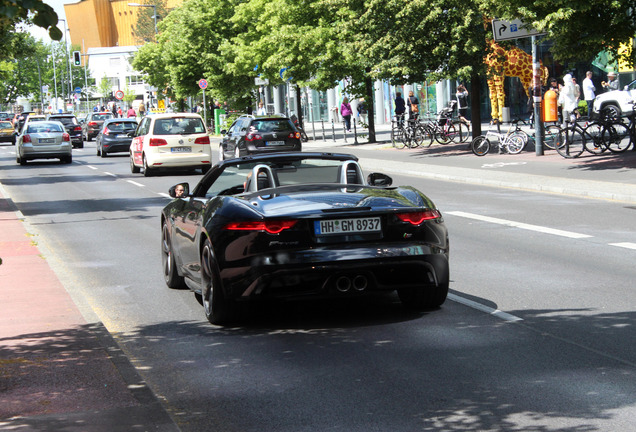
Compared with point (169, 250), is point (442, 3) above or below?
above

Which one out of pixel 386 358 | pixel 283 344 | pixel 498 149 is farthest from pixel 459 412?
pixel 498 149

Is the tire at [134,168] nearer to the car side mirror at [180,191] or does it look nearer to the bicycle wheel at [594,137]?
the bicycle wheel at [594,137]

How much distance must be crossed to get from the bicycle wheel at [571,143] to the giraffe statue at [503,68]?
4234 mm

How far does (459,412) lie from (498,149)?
25842mm

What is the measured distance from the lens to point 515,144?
2894 centimetres

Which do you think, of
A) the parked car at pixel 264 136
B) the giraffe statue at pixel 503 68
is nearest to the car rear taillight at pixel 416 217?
the giraffe statue at pixel 503 68

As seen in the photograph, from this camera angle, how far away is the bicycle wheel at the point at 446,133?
3531 cm

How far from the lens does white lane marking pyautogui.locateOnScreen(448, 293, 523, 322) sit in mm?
7736

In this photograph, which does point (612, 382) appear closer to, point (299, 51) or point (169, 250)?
point (169, 250)

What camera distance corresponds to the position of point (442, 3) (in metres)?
30.0

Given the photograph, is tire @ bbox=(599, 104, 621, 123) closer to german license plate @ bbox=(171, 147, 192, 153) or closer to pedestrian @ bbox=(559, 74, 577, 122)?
pedestrian @ bbox=(559, 74, 577, 122)

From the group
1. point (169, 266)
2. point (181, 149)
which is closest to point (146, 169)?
point (181, 149)

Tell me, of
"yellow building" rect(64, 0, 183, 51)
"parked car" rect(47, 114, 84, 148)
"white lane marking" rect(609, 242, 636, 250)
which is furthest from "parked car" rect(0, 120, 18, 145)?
"yellow building" rect(64, 0, 183, 51)

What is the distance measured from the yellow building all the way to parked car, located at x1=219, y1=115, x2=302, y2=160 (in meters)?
151
